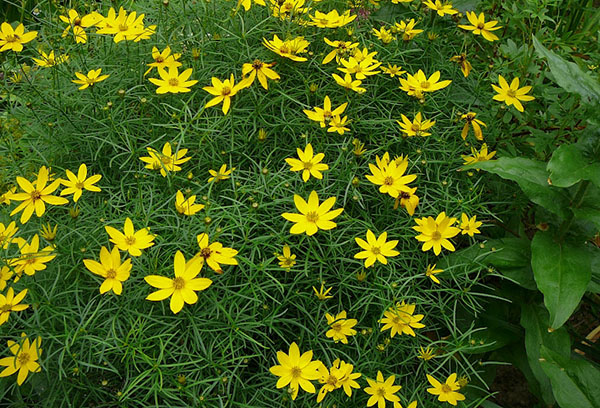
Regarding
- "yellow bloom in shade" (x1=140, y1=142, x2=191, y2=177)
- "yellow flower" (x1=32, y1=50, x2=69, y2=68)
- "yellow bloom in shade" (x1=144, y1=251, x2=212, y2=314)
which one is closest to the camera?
"yellow bloom in shade" (x1=144, y1=251, x2=212, y2=314)

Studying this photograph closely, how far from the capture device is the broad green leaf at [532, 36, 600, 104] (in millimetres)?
1361

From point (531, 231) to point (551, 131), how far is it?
369 millimetres

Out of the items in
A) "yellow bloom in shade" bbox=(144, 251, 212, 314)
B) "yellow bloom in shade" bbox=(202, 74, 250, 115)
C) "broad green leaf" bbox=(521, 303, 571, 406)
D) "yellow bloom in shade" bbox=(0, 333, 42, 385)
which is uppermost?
"yellow bloom in shade" bbox=(202, 74, 250, 115)

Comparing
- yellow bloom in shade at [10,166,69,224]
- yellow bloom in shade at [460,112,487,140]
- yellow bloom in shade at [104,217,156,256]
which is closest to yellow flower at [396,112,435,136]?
yellow bloom in shade at [460,112,487,140]

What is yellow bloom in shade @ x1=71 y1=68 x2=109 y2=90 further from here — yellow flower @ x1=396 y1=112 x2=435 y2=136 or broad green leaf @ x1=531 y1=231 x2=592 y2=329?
broad green leaf @ x1=531 y1=231 x2=592 y2=329

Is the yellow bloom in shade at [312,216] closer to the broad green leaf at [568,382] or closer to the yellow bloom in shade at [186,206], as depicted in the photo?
the yellow bloom in shade at [186,206]

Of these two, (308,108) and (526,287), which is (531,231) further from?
(308,108)

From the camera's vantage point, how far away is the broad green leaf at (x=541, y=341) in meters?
1.53

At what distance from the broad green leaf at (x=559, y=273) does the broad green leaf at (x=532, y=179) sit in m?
0.09

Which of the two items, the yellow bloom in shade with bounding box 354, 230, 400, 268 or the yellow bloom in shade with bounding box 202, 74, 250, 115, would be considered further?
the yellow bloom in shade with bounding box 202, 74, 250, 115

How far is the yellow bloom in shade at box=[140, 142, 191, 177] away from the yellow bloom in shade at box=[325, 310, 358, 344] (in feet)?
1.61

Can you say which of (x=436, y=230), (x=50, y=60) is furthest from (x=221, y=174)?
(x=50, y=60)

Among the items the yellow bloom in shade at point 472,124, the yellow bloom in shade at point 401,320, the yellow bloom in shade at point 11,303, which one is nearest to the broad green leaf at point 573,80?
the yellow bloom in shade at point 472,124

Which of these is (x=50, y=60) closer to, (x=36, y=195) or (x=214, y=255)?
(x=36, y=195)
